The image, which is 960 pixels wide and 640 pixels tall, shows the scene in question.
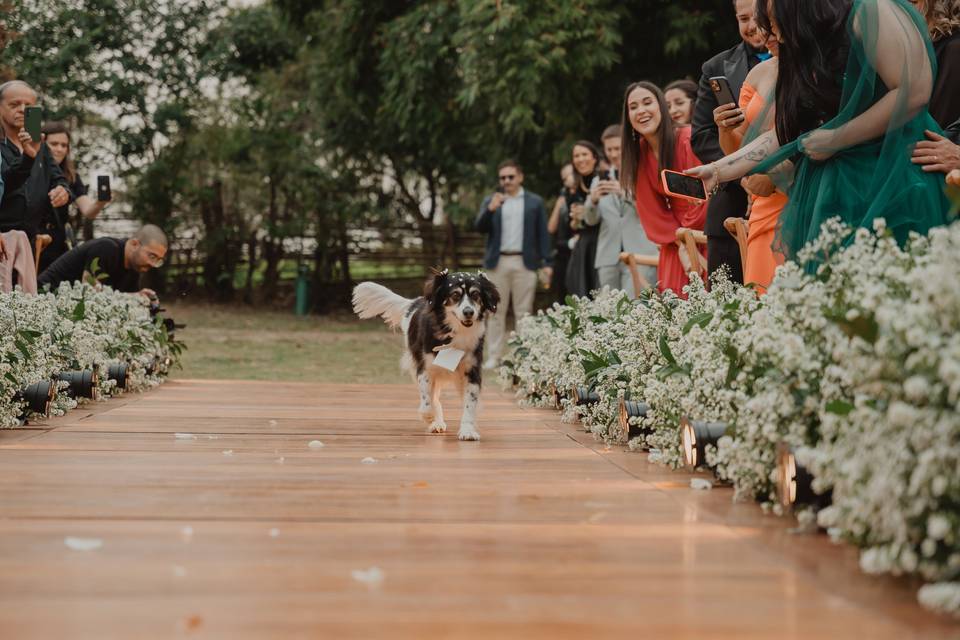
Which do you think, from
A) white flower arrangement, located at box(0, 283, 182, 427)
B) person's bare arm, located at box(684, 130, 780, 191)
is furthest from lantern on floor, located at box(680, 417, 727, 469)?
white flower arrangement, located at box(0, 283, 182, 427)

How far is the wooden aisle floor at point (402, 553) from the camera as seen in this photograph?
2385 millimetres

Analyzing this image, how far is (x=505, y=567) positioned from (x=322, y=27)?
21.8 m

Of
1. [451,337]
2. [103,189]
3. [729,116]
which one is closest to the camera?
[729,116]

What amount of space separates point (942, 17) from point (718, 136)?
1.44 meters

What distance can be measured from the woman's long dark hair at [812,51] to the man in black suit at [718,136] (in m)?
1.52

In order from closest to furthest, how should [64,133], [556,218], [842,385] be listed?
[842,385], [64,133], [556,218]

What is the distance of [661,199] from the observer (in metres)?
7.62

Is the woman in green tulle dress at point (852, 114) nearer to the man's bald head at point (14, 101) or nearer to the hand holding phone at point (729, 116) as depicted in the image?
the hand holding phone at point (729, 116)

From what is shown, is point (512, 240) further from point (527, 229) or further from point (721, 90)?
point (721, 90)

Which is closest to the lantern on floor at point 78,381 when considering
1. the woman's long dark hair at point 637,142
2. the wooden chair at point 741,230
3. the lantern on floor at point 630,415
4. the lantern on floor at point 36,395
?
A: the lantern on floor at point 36,395

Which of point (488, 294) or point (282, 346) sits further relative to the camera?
point (282, 346)

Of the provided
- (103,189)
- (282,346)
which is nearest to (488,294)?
(103,189)

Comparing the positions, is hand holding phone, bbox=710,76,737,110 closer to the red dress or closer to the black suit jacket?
the black suit jacket

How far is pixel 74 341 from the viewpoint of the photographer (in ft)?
23.8
